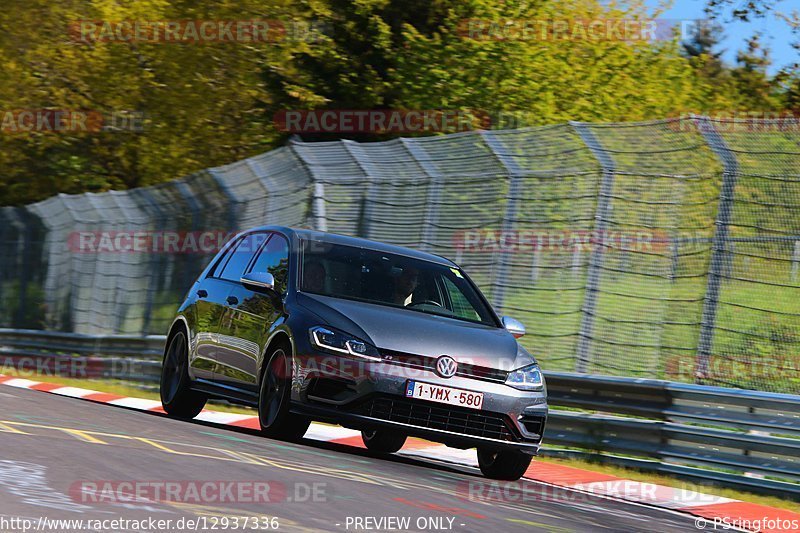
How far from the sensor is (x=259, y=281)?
10031 millimetres

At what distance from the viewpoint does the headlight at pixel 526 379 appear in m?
9.54

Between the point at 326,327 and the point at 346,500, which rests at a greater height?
the point at 326,327

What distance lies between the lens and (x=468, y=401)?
30.6 ft

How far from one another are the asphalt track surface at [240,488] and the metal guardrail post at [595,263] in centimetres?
270

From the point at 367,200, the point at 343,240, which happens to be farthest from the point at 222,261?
the point at 367,200

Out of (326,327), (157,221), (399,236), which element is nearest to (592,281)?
(399,236)

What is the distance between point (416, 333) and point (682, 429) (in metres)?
2.87

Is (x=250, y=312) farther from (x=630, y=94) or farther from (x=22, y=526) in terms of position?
(x=630, y=94)

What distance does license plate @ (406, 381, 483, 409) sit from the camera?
9172mm

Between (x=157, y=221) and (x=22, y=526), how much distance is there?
17.1m

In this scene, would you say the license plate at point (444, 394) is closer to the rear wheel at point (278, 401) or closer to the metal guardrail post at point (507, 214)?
the rear wheel at point (278, 401)

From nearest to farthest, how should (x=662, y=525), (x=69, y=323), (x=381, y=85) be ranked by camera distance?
1. (x=662, y=525)
2. (x=69, y=323)
3. (x=381, y=85)

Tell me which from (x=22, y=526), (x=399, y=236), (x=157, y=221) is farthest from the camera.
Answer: (x=157, y=221)

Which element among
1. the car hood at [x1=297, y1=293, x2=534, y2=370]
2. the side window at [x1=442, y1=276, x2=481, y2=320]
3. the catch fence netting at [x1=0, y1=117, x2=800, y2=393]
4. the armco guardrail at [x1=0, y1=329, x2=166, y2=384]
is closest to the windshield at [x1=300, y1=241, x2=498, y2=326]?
the side window at [x1=442, y1=276, x2=481, y2=320]
